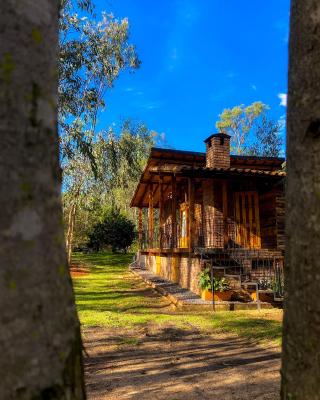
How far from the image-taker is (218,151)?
14758 millimetres

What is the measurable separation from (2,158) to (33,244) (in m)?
0.23

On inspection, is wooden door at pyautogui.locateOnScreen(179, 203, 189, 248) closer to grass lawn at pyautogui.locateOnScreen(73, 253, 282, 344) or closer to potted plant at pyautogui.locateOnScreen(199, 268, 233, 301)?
grass lawn at pyautogui.locateOnScreen(73, 253, 282, 344)

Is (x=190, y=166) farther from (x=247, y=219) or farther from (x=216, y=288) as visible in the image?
(x=216, y=288)

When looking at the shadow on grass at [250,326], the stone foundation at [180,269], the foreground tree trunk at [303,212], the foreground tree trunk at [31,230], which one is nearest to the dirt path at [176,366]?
the shadow on grass at [250,326]

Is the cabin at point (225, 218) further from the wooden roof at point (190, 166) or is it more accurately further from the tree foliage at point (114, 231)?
the tree foliage at point (114, 231)

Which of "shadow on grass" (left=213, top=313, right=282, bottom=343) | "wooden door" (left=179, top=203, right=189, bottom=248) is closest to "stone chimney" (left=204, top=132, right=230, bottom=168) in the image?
"wooden door" (left=179, top=203, right=189, bottom=248)

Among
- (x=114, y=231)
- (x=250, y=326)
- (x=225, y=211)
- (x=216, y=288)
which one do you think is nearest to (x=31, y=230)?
(x=250, y=326)

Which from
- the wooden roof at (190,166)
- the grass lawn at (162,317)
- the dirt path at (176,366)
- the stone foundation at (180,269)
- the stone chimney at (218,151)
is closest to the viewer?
the dirt path at (176,366)

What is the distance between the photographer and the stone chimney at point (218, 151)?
1466 cm

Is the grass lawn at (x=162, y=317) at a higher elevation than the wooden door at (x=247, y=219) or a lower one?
lower

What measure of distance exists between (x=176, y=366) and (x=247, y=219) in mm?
9676

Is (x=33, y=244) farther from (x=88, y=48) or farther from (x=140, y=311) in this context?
(x=88, y=48)

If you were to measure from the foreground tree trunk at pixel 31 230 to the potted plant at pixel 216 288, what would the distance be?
10.5 m

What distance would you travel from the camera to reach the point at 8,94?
101 centimetres
